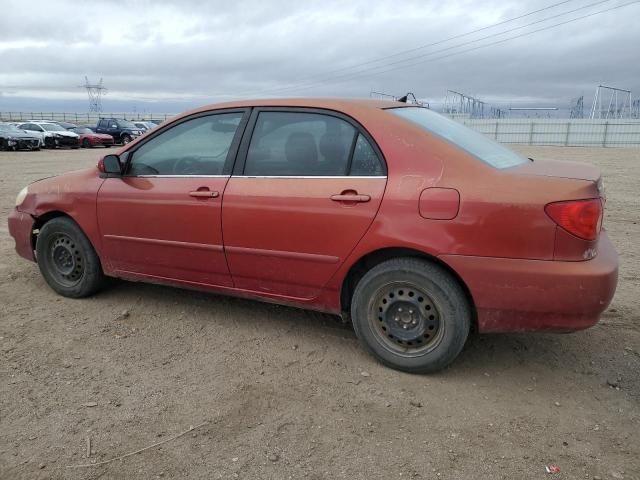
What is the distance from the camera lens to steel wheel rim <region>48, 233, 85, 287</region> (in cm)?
436

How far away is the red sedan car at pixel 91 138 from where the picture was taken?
95.9 ft

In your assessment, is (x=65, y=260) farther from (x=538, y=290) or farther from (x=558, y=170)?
(x=558, y=170)

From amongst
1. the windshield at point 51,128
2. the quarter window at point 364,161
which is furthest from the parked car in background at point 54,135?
the quarter window at point 364,161

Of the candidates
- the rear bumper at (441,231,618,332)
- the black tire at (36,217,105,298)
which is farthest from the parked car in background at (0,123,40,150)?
the rear bumper at (441,231,618,332)

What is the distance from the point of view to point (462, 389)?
306 cm

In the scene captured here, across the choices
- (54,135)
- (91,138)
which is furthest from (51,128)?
(91,138)

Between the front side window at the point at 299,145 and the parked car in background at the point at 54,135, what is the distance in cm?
2746

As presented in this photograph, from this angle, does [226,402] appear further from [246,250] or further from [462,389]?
[462,389]

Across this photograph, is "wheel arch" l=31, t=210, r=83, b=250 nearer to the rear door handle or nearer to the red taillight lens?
the rear door handle

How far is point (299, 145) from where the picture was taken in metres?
3.45

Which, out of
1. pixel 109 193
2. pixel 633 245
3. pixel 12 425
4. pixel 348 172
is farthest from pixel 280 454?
pixel 633 245

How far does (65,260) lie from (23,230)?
0.52 m

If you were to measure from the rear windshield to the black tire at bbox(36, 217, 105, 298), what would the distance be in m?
2.63

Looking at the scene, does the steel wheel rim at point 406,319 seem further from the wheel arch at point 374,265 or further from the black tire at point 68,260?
the black tire at point 68,260
